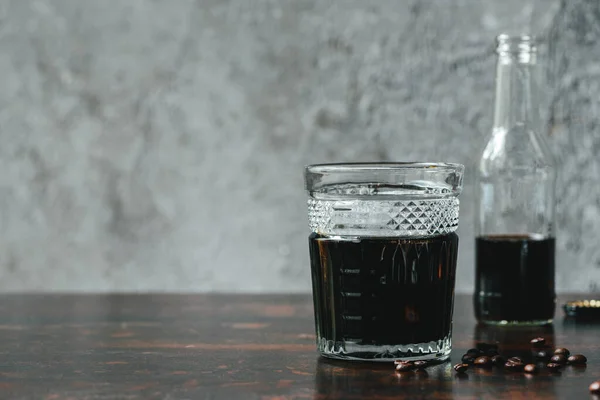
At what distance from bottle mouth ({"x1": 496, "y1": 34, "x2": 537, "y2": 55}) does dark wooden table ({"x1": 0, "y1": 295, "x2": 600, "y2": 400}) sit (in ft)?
1.21

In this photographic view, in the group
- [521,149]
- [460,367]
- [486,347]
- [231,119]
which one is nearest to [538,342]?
[486,347]

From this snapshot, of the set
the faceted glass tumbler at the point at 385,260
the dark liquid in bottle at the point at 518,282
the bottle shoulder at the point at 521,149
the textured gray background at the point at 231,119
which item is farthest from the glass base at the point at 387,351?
the textured gray background at the point at 231,119

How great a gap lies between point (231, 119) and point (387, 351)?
94cm

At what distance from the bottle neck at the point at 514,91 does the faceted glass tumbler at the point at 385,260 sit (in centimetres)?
32

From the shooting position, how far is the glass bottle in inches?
45.7

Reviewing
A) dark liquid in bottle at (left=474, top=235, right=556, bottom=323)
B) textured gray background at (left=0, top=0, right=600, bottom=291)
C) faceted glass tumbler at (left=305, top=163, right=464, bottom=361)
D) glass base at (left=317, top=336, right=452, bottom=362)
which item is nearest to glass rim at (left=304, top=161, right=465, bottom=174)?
faceted glass tumbler at (left=305, top=163, right=464, bottom=361)

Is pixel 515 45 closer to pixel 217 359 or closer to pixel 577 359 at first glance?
pixel 577 359

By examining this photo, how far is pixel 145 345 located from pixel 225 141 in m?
0.79

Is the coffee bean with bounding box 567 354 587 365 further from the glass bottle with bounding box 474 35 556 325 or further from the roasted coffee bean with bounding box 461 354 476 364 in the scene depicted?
the glass bottle with bounding box 474 35 556 325

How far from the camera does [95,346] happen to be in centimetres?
99

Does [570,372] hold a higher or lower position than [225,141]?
lower

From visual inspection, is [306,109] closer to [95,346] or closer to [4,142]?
[4,142]

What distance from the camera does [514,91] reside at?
1197mm

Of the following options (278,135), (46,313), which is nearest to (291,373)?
(46,313)
